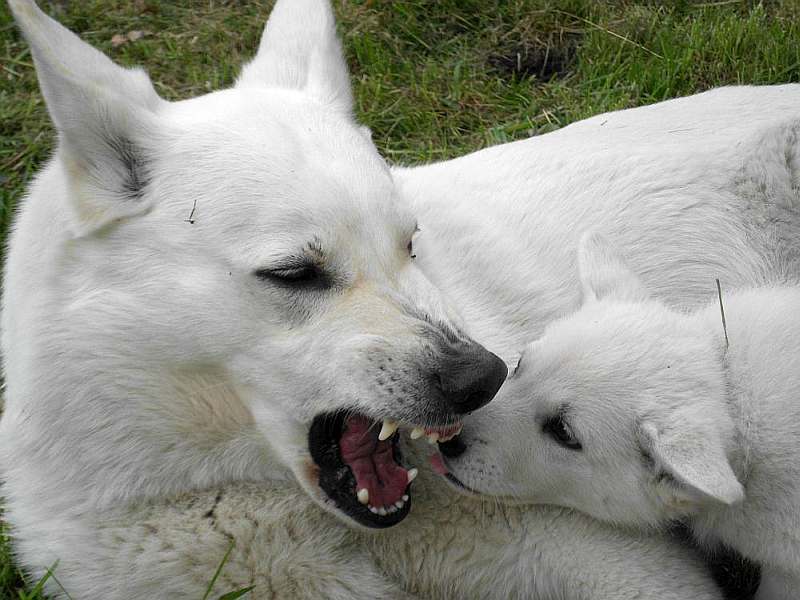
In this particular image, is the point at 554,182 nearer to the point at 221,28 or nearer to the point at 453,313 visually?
the point at 453,313

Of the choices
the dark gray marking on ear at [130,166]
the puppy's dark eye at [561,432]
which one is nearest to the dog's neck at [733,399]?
the puppy's dark eye at [561,432]

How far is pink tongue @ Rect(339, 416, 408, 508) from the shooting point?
286 centimetres

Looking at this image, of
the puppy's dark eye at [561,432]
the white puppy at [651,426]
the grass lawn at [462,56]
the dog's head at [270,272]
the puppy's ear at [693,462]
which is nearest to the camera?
the puppy's ear at [693,462]

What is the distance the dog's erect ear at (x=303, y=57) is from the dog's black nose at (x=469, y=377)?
41.4 inches

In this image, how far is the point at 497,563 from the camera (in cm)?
298

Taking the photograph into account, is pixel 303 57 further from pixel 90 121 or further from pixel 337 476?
pixel 337 476

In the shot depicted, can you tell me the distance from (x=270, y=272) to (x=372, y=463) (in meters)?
0.65

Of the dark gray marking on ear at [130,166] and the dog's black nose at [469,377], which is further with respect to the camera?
the dark gray marking on ear at [130,166]

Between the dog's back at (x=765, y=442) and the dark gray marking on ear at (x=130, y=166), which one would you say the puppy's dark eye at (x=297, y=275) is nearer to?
the dark gray marking on ear at (x=130, y=166)

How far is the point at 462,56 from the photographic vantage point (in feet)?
19.4

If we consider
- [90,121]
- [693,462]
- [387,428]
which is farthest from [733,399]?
[90,121]

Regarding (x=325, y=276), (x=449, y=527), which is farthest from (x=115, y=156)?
(x=449, y=527)

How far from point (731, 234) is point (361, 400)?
171 cm

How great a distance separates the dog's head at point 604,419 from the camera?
2.94 m
